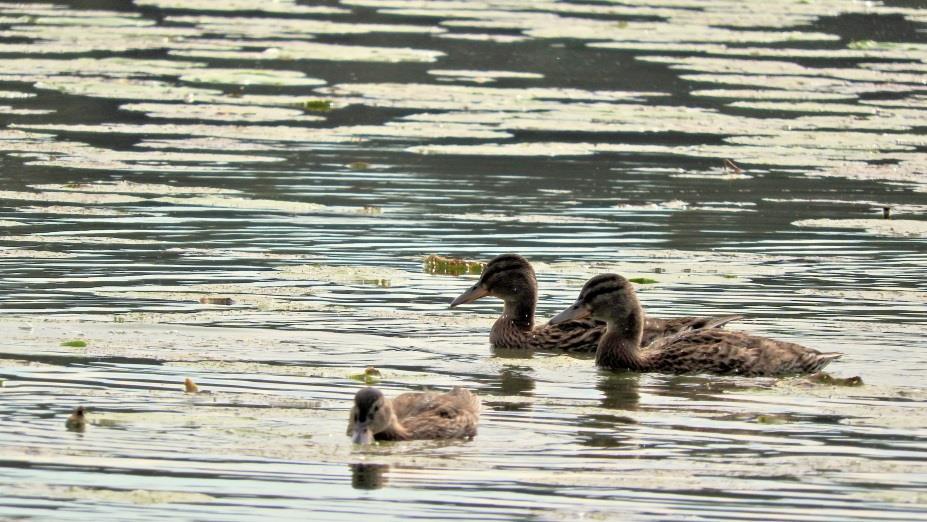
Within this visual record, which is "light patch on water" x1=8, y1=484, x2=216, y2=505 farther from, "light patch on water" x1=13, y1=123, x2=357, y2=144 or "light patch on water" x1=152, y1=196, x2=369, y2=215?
"light patch on water" x1=13, y1=123, x2=357, y2=144

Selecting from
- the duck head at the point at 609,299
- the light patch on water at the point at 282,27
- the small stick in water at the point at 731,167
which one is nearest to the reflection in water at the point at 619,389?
the duck head at the point at 609,299

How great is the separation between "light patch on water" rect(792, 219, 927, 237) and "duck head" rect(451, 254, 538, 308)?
4.33 m

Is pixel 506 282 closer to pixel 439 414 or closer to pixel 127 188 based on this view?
pixel 439 414


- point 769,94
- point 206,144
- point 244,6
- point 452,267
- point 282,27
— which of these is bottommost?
point 452,267

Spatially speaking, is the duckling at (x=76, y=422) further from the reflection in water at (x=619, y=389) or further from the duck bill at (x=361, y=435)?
the reflection in water at (x=619, y=389)

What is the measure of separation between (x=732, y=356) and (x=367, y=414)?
9.98 feet

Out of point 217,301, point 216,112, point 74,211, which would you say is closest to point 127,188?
point 74,211

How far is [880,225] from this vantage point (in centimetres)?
1652

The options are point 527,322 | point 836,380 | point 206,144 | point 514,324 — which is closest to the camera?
point 836,380

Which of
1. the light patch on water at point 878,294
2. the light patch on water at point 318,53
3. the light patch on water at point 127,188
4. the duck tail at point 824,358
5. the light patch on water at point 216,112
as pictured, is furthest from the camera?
the light patch on water at point 318,53

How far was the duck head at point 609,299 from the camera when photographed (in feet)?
39.1

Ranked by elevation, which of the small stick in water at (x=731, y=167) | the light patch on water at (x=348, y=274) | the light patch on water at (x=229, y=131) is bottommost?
the light patch on water at (x=348, y=274)

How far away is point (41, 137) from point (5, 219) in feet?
15.7

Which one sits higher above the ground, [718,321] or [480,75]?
[480,75]
